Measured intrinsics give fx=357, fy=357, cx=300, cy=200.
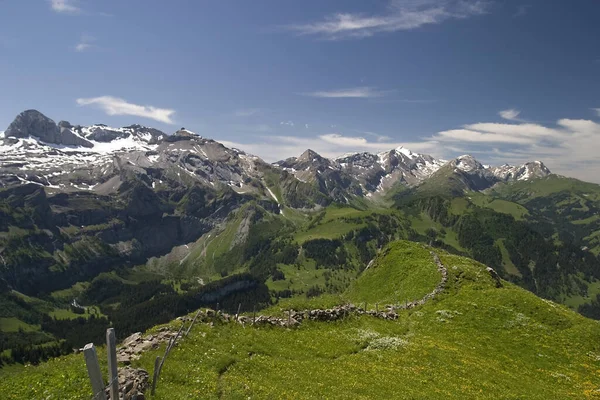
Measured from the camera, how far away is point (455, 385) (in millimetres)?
29469

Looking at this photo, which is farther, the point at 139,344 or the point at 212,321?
the point at 212,321

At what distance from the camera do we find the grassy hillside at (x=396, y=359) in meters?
22.9

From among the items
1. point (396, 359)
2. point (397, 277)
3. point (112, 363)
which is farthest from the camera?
point (397, 277)

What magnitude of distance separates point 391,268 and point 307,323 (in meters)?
39.8

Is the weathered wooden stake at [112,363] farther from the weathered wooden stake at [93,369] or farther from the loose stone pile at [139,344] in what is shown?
the loose stone pile at [139,344]

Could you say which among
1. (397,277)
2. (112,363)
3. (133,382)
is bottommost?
(397,277)

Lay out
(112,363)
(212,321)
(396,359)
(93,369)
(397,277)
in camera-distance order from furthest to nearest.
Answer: (397,277), (212,321), (396,359), (112,363), (93,369)

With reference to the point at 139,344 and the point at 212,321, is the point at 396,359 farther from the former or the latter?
the point at 139,344

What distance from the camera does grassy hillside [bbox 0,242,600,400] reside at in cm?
2292

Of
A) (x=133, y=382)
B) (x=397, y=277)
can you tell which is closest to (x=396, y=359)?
(x=133, y=382)

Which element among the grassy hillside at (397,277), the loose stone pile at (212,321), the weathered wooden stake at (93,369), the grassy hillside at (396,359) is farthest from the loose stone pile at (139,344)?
the grassy hillside at (397,277)

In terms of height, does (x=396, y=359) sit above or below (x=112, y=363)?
below

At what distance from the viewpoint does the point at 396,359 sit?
3375 cm

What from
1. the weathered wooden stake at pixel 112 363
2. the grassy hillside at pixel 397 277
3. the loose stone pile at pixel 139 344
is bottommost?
the grassy hillside at pixel 397 277
